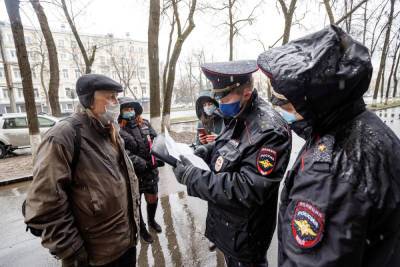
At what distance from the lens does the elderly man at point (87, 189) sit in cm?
142

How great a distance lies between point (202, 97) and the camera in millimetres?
3996

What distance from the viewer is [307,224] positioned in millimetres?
817

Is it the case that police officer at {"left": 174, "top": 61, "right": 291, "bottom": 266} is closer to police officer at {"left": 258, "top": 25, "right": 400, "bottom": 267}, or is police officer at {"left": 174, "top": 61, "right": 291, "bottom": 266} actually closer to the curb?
police officer at {"left": 258, "top": 25, "right": 400, "bottom": 267}

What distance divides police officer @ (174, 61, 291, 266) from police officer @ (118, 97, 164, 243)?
151cm

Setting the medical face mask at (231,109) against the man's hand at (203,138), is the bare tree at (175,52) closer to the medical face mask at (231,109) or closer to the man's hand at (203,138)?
the man's hand at (203,138)

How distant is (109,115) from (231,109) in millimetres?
1074

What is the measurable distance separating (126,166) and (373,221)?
174 cm

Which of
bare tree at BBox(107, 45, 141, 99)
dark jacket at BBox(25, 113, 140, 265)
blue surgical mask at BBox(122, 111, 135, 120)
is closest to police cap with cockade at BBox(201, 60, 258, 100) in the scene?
dark jacket at BBox(25, 113, 140, 265)

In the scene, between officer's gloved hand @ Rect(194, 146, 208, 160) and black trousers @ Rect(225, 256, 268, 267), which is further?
officer's gloved hand @ Rect(194, 146, 208, 160)

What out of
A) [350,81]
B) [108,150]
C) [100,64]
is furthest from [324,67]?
[100,64]

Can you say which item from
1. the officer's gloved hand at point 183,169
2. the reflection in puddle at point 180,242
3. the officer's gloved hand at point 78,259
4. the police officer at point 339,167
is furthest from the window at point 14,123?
the police officer at point 339,167

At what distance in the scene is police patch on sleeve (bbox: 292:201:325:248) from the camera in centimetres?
79

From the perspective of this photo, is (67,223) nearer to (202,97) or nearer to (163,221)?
(163,221)

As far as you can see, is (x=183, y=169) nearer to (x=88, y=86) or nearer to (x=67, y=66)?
(x=88, y=86)
